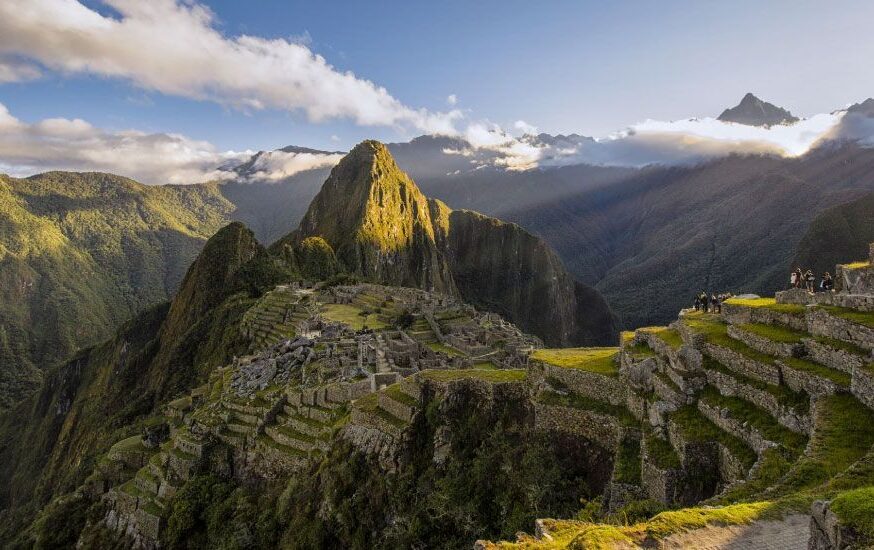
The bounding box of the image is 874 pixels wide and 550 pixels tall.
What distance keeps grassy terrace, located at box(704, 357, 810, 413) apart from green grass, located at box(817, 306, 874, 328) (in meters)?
2.32

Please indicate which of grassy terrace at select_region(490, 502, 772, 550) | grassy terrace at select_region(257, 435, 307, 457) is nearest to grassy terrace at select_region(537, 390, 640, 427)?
grassy terrace at select_region(490, 502, 772, 550)

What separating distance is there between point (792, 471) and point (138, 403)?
110 m

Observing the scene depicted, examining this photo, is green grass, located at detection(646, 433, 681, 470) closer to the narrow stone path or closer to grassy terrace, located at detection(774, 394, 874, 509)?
Answer: grassy terrace, located at detection(774, 394, 874, 509)

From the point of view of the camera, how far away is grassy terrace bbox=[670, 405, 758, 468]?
12.6 m

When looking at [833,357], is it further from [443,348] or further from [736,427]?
[443,348]

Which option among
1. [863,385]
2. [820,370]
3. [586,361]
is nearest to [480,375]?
[586,361]

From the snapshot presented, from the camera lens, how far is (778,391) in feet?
44.4

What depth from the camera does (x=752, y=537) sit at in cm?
828

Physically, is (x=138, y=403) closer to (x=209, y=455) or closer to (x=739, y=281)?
(x=209, y=455)

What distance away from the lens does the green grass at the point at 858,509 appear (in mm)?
6746

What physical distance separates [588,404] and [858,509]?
11437 mm

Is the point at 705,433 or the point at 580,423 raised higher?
the point at 705,433

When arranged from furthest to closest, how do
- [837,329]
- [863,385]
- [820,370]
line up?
[837,329] < [820,370] < [863,385]

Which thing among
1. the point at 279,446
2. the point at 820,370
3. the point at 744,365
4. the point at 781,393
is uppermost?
the point at 820,370
